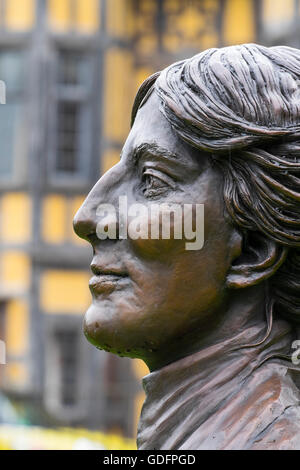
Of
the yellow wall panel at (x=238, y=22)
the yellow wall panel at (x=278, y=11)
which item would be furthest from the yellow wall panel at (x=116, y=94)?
the yellow wall panel at (x=278, y=11)

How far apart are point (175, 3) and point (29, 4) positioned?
1.84 m

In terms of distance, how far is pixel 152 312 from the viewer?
8.02ft

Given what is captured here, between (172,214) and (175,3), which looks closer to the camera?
(172,214)

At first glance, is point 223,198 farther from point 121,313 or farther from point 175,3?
point 175,3

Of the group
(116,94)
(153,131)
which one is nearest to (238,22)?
(116,94)

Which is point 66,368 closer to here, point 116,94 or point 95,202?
point 116,94

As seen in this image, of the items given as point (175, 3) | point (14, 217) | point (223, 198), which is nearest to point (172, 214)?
point (223, 198)

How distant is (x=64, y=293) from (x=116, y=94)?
2.49 metres

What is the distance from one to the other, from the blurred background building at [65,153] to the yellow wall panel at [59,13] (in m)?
0.01

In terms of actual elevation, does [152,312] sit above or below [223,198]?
below

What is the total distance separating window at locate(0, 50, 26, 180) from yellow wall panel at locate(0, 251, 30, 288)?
945 mm

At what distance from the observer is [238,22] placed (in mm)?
13406

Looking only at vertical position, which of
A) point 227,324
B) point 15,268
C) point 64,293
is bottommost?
point 64,293

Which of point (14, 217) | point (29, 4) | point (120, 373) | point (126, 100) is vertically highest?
point (29, 4)
